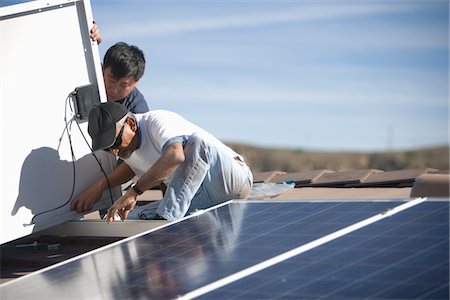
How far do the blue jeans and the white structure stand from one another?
25.8 inches

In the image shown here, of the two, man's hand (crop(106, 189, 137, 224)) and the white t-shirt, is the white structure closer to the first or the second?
the white t-shirt

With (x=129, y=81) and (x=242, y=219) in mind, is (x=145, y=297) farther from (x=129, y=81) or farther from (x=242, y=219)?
(x=129, y=81)

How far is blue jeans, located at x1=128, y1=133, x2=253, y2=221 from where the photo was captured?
7328 mm

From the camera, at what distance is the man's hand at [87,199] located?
7.87 metres

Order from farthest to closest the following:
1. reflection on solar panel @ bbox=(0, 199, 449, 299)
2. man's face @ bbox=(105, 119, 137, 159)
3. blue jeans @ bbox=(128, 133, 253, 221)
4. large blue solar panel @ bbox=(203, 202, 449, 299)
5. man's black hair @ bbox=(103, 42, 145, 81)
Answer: man's black hair @ bbox=(103, 42, 145, 81) → man's face @ bbox=(105, 119, 137, 159) → blue jeans @ bbox=(128, 133, 253, 221) → reflection on solar panel @ bbox=(0, 199, 449, 299) → large blue solar panel @ bbox=(203, 202, 449, 299)

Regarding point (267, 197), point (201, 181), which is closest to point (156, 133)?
point (201, 181)

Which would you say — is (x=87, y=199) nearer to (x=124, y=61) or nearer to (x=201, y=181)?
(x=201, y=181)

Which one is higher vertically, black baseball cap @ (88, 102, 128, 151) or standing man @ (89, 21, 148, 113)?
standing man @ (89, 21, 148, 113)

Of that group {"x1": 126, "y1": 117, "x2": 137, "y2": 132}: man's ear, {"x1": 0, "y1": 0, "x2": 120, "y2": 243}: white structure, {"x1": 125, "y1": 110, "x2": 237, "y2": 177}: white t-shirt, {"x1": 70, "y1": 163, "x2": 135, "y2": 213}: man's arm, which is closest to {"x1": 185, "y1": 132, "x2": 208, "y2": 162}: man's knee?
{"x1": 125, "y1": 110, "x2": 237, "y2": 177}: white t-shirt

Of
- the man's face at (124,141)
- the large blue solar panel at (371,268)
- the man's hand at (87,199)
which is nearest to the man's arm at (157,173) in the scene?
the man's face at (124,141)

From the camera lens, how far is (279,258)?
5.04m

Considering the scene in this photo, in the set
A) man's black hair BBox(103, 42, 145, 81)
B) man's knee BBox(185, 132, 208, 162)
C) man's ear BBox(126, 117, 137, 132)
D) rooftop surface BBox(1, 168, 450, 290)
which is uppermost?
man's black hair BBox(103, 42, 145, 81)

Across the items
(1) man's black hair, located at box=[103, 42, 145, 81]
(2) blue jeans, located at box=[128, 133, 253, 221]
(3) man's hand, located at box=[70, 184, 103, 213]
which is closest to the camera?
(2) blue jeans, located at box=[128, 133, 253, 221]

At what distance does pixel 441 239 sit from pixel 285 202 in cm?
172
